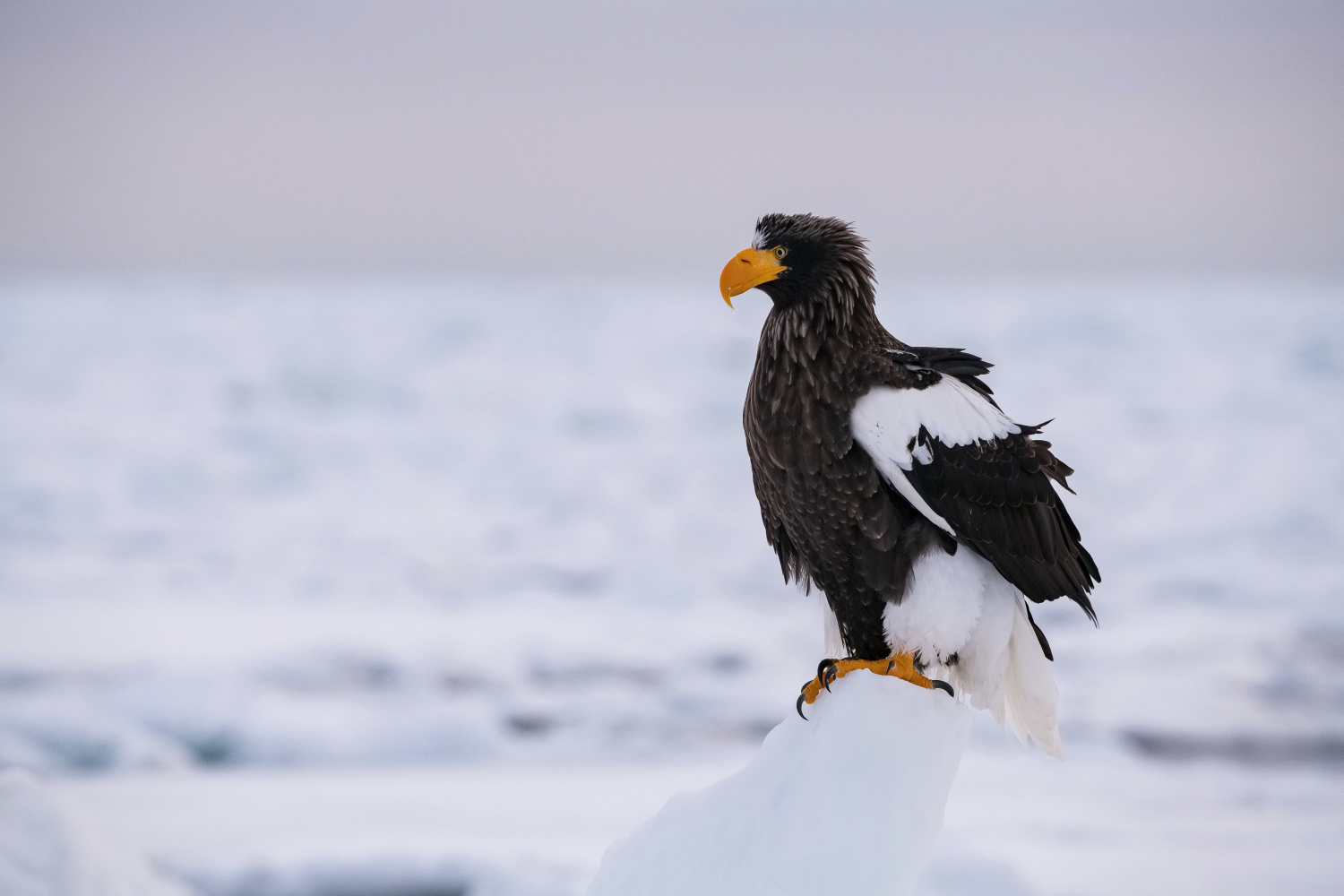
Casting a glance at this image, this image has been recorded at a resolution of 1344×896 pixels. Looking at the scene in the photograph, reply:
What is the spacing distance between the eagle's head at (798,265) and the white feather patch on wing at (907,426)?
0.29 m

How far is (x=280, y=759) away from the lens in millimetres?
6801

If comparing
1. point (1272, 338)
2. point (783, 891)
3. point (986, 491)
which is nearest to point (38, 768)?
point (783, 891)

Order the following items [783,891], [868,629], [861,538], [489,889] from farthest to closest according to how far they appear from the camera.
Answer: [489,889] → [868,629] → [861,538] → [783,891]

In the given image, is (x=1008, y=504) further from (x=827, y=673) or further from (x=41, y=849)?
(x=41, y=849)

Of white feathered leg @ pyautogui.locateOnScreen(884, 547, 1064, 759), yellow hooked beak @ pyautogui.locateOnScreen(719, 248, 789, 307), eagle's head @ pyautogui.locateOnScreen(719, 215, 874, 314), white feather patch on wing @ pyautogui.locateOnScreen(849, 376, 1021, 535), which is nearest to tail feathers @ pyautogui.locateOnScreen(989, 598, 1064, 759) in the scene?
white feathered leg @ pyautogui.locateOnScreen(884, 547, 1064, 759)

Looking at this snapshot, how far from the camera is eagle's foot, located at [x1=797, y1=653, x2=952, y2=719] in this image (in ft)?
8.94

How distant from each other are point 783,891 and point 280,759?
17.2ft

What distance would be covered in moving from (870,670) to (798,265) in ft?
3.58

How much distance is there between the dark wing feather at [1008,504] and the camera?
103 inches

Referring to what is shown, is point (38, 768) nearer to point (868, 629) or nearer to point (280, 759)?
point (280, 759)

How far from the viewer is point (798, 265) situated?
2.71 metres

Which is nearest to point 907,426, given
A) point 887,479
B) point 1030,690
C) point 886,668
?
point 887,479

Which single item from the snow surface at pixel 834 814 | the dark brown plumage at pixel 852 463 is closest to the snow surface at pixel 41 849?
the snow surface at pixel 834 814

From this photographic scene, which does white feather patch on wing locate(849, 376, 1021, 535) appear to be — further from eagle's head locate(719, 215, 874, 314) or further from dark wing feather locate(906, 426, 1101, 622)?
eagle's head locate(719, 215, 874, 314)
